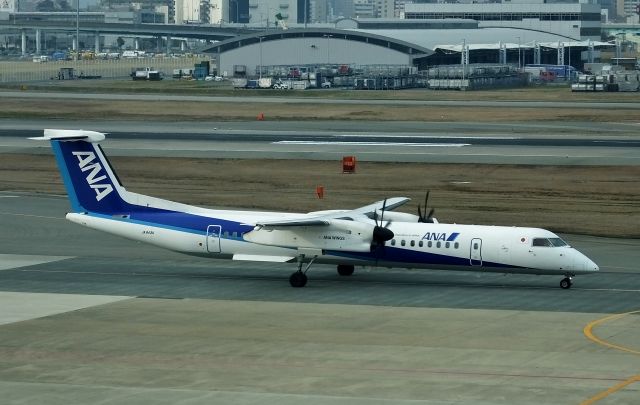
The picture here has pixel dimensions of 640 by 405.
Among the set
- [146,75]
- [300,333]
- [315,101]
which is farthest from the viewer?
[146,75]

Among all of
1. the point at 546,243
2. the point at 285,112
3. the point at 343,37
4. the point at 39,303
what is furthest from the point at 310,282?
the point at 343,37

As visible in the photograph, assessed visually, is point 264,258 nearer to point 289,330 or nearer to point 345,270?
point 345,270

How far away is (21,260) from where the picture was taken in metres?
47.9

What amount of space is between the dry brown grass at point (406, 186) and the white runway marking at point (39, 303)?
A: 790 inches

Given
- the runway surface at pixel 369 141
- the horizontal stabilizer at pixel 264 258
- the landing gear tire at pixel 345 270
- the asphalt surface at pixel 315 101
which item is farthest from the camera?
the asphalt surface at pixel 315 101

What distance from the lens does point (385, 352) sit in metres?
32.2

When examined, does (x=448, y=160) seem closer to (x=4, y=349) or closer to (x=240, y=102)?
(x=4, y=349)

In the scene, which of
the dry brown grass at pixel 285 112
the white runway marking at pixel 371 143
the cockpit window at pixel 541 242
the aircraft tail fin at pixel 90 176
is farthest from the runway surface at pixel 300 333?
the dry brown grass at pixel 285 112

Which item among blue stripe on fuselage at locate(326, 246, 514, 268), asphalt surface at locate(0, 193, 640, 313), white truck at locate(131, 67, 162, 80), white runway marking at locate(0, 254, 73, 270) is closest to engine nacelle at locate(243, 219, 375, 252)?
blue stripe on fuselage at locate(326, 246, 514, 268)

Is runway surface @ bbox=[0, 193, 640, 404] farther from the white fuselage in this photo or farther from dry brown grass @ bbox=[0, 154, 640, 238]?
dry brown grass @ bbox=[0, 154, 640, 238]

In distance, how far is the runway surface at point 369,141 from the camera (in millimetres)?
79188

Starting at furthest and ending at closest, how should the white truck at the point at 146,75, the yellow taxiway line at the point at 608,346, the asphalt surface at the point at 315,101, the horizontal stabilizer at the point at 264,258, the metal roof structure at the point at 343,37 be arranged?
the metal roof structure at the point at 343,37 → the white truck at the point at 146,75 → the asphalt surface at the point at 315,101 → the horizontal stabilizer at the point at 264,258 → the yellow taxiway line at the point at 608,346

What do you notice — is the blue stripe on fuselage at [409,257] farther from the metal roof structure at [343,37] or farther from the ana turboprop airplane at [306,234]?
the metal roof structure at [343,37]

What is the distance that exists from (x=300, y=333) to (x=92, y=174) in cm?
1392
